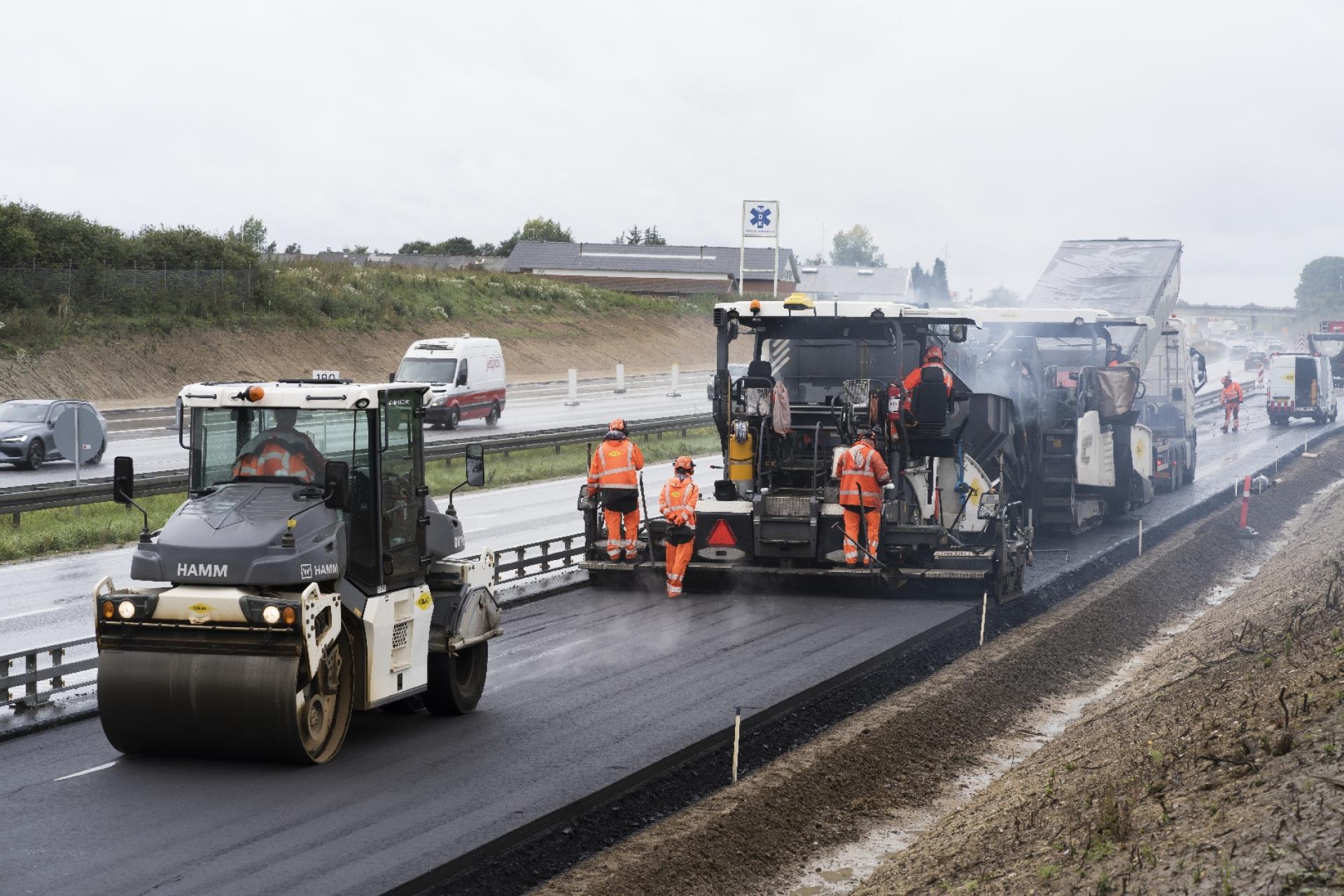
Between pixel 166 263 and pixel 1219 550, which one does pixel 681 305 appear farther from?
pixel 1219 550

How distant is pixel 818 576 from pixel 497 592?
3.41 meters

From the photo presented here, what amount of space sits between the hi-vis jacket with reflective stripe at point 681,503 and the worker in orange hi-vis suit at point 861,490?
154 centimetres

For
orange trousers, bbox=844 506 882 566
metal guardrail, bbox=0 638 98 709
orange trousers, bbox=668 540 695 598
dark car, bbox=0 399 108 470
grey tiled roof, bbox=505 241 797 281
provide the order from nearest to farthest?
metal guardrail, bbox=0 638 98 709 → orange trousers, bbox=844 506 882 566 → orange trousers, bbox=668 540 695 598 → dark car, bbox=0 399 108 470 → grey tiled roof, bbox=505 241 797 281

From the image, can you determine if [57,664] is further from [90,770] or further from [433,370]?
[433,370]

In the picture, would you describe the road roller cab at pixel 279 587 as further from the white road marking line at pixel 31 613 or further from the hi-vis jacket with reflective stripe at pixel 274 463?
the white road marking line at pixel 31 613

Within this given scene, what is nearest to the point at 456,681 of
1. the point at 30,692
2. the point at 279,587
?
the point at 279,587

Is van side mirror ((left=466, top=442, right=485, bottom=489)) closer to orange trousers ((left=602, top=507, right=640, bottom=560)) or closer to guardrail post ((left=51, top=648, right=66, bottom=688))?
guardrail post ((left=51, top=648, right=66, bottom=688))

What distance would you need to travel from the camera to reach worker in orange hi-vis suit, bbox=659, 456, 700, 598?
15.9 metres

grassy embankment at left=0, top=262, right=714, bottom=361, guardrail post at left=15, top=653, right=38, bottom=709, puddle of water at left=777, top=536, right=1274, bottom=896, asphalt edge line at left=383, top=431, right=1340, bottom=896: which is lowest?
puddle of water at left=777, top=536, right=1274, bottom=896

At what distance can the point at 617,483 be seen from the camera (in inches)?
653

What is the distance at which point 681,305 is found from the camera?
81.9m

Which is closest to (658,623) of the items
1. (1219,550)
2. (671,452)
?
(1219,550)

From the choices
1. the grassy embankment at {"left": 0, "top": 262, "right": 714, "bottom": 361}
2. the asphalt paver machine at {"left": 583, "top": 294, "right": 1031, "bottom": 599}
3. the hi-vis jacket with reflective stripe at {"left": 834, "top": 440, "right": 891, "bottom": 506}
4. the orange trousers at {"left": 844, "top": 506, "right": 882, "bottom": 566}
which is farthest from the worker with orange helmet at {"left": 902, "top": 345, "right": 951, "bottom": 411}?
the grassy embankment at {"left": 0, "top": 262, "right": 714, "bottom": 361}

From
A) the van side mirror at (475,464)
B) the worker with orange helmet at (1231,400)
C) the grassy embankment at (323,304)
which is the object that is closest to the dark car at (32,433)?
the grassy embankment at (323,304)
